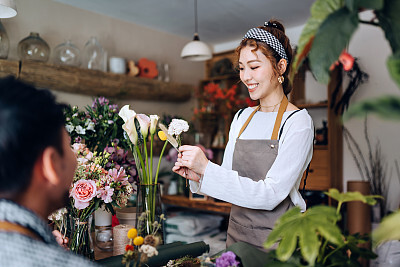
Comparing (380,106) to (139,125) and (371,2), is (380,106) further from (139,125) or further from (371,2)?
(139,125)

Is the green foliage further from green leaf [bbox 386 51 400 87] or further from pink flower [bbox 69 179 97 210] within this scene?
pink flower [bbox 69 179 97 210]

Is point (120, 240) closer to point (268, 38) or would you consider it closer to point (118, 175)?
point (118, 175)

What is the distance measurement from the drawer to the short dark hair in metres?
3.40

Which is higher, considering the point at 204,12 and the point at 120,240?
the point at 204,12

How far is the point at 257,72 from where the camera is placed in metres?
1.45

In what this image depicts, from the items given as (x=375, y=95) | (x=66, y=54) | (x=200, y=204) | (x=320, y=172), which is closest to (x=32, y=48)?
(x=66, y=54)

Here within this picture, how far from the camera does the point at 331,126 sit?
12.2ft

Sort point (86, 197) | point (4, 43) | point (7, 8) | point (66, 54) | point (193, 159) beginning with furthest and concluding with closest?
1. point (66, 54)
2. point (4, 43)
3. point (7, 8)
4. point (193, 159)
5. point (86, 197)

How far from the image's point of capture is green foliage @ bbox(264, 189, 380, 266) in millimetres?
600

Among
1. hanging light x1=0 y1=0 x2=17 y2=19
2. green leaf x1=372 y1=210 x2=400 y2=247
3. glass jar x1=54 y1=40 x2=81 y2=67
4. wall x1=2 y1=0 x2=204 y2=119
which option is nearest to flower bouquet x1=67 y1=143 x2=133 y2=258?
green leaf x1=372 y1=210 x2=400 y2=247

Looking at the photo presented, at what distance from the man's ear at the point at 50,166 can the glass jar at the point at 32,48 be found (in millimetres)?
2818

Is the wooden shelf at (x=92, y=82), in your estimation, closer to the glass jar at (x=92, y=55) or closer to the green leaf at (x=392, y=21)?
the glass jar at (x=92, y=55)

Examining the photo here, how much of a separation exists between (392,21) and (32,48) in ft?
10.3

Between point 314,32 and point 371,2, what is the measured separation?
10 centimetres
